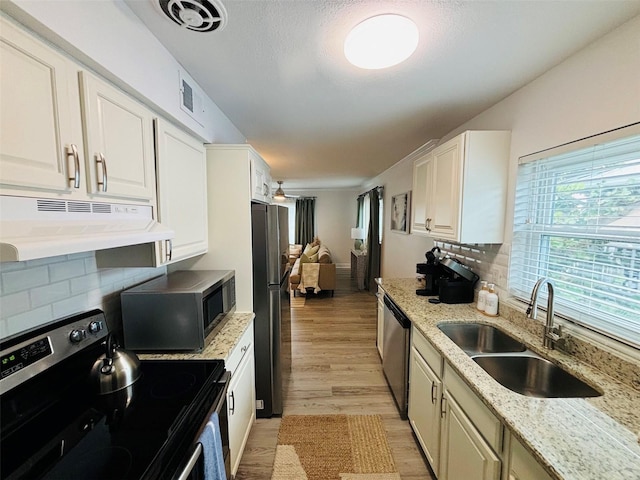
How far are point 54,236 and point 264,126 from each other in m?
2.00

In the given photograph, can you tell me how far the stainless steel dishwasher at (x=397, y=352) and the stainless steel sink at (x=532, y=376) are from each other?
1.98 ft

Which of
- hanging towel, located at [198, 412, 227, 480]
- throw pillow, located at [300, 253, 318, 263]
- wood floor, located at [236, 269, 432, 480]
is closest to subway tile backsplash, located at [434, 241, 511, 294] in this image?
wood floor, located at [236, 269, 432, 480]

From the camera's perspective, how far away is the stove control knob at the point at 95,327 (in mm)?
1188

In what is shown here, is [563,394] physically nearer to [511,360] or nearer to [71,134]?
[511,360]

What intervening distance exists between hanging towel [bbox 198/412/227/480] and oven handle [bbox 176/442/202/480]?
0.02 meters

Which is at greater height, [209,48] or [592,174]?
[209,48]

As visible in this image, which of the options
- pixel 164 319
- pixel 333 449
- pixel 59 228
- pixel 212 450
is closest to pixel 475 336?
pixel 333 449

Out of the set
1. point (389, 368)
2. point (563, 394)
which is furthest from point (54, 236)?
point (389, 368)

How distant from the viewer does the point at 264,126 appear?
95.0 inches

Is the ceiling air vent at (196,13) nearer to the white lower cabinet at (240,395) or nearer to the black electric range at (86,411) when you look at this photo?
the black electric range at (86,411)

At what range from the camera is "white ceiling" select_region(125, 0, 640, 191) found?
41.4 inches

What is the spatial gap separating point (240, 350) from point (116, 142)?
126 centimetres

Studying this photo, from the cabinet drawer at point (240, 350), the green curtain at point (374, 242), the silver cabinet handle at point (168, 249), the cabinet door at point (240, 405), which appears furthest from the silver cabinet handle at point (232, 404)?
the green curtain at point (374, 242)

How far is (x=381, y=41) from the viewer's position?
115 cm
